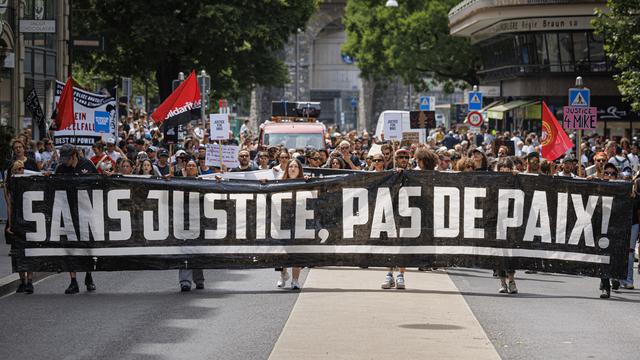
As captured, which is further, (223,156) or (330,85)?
(330,85)

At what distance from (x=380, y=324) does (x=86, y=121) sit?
11.8m

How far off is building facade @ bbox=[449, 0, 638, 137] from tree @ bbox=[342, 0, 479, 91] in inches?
412

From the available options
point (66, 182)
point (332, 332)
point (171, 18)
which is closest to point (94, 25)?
point (171, 18)

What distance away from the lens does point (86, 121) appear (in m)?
23.8

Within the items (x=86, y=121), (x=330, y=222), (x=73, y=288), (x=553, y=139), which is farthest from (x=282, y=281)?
(x=86, y=121)

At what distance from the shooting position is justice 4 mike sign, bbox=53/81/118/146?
920 inches

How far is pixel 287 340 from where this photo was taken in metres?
12.2

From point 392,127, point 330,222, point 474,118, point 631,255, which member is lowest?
point 631,255

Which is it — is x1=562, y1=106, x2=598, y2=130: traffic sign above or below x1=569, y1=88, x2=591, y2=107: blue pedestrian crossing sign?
below

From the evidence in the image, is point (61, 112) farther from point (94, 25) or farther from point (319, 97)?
point (319, 97)

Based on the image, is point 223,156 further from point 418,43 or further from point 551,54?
point 418,43

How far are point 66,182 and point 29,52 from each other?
1011 inches

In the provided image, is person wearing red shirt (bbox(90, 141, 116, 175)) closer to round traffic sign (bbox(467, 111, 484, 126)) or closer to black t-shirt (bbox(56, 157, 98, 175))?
black t-shirt (bbox(56, 157, 98, 175))

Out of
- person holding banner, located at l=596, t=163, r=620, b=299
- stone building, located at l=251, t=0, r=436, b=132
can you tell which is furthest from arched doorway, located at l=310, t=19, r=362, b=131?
person holding banner, located at l=596, t=163, r=620, b=299
